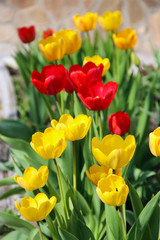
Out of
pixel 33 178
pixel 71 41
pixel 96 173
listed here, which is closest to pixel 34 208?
pixel 33 178

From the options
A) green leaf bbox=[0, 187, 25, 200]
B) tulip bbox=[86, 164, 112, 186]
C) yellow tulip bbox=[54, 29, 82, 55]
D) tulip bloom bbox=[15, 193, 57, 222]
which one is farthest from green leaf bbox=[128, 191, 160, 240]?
yellow tulip bbox=[54, 29, 82, 55]

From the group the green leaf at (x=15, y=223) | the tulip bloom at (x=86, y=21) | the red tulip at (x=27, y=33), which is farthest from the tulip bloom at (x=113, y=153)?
the red tulip at (x=27, y=33)

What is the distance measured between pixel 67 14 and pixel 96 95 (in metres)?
3.31

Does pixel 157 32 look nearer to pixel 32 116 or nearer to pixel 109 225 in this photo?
pixel 32 116

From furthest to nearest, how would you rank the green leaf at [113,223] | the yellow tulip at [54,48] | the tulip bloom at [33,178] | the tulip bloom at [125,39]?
1. the tulip bloom at [125,39]
2. the yellow tulip at [54,48]
3. the green leaf at [113,223]
4. the tulip bloom at [33,178]

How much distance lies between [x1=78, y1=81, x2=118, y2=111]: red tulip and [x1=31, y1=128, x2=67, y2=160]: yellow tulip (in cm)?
17

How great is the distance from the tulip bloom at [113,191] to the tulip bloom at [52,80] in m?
0.48

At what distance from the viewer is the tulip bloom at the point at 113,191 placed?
851 mm

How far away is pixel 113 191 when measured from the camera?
850 millimetres

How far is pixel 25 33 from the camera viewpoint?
7.28 ft

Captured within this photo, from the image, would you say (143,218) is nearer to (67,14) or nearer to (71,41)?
(71,41)

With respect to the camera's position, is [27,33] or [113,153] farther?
[27,33]

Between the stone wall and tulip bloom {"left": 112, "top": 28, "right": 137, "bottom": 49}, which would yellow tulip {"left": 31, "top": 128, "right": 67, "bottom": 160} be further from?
the stone wall

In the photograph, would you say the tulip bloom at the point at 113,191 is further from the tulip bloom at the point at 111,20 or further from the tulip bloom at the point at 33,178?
the tulip bloom at the point at 111,20
